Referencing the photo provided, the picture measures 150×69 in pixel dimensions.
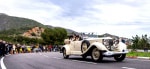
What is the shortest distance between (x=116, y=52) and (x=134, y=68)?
4.96 meters

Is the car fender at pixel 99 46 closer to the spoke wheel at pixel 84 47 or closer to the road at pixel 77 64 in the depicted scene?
the road at pixel 77 64

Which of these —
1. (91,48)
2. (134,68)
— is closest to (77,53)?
(91,48)

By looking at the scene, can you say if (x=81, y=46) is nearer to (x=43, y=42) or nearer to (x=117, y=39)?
(x=117, y=39)

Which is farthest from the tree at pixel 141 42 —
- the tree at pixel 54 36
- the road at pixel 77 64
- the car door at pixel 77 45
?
the tree at pixel 54 36

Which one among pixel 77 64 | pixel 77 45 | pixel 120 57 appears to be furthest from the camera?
pixel 77 45

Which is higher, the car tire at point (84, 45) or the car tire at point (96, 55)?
the car tire at point (84, 45)

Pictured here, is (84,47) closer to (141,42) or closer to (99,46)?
(99,46)

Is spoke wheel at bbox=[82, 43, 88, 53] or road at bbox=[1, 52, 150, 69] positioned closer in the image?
road at bbox=[1, 52, 150, 69]

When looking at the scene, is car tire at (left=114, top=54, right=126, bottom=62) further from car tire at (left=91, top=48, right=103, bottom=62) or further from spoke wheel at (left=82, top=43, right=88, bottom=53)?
spoke wheel at (left=82, top=43, right=88, bottom=53)

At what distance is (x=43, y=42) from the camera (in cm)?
15838

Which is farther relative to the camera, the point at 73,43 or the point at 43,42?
the point at 43,42

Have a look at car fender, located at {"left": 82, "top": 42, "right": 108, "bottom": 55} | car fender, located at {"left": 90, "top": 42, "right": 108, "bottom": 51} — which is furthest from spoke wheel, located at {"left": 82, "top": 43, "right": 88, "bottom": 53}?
car fender, located at {"left": 90, "top": 42, "right": 108, "bottom": 51}

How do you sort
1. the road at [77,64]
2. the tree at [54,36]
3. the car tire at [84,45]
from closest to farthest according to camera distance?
the road at [77,64]
the car tire at [84,45]
the tree at [54,36]

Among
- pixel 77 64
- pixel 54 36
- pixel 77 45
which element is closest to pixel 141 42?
pixel 77 45
